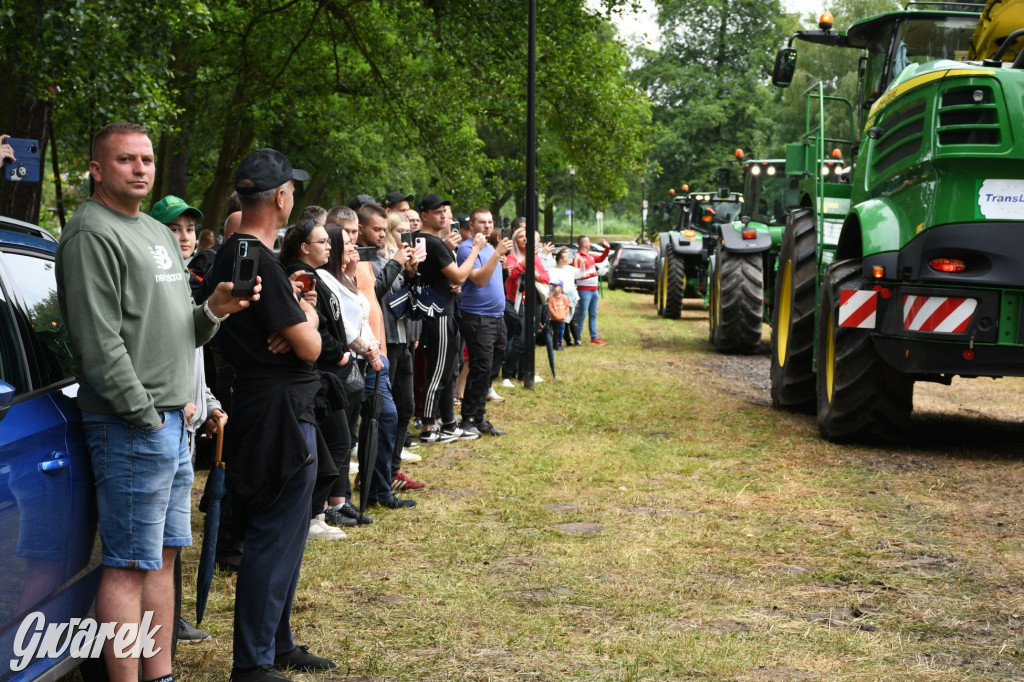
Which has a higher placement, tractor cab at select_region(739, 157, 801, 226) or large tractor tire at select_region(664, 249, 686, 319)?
tractor cab at select_region(739, 157, 801, 226)

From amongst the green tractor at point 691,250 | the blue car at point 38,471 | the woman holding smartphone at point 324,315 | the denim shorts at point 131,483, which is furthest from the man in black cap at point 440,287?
the green tractor at point 691,250

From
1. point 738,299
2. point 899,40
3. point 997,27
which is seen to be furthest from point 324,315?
point 738,299

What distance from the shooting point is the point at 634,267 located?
40688mm

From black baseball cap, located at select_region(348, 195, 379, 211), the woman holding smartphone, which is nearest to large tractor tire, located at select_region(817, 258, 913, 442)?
black baseball cap, located at select_region(348, 195, 379, 211)

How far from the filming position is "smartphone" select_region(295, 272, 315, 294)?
471 centimetres

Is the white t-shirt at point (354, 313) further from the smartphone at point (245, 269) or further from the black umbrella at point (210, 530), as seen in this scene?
the smartphone at point (245, 269)

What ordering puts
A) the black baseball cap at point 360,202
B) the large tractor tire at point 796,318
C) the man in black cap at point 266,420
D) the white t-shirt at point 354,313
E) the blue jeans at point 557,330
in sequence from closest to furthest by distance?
1. the man in black cap at point 266,420
2. the white t-shirt at point 354,313
3. the black baseball cap at point 360,202
4. the large tractor tire at point 796,318
5. the blue jeans at point 557,330

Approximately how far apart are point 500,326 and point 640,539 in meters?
4.00

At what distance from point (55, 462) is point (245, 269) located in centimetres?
86

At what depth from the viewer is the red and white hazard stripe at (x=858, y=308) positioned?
8.96m

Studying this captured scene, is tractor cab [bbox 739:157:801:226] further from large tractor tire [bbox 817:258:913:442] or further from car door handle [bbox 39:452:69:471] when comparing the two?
car door handle [bbox 39:452:69:471]

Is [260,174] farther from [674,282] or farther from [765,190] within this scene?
[674,282]

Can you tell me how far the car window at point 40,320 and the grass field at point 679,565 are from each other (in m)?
1.40

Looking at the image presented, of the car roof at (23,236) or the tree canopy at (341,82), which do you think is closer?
the car roof at (23,236)
